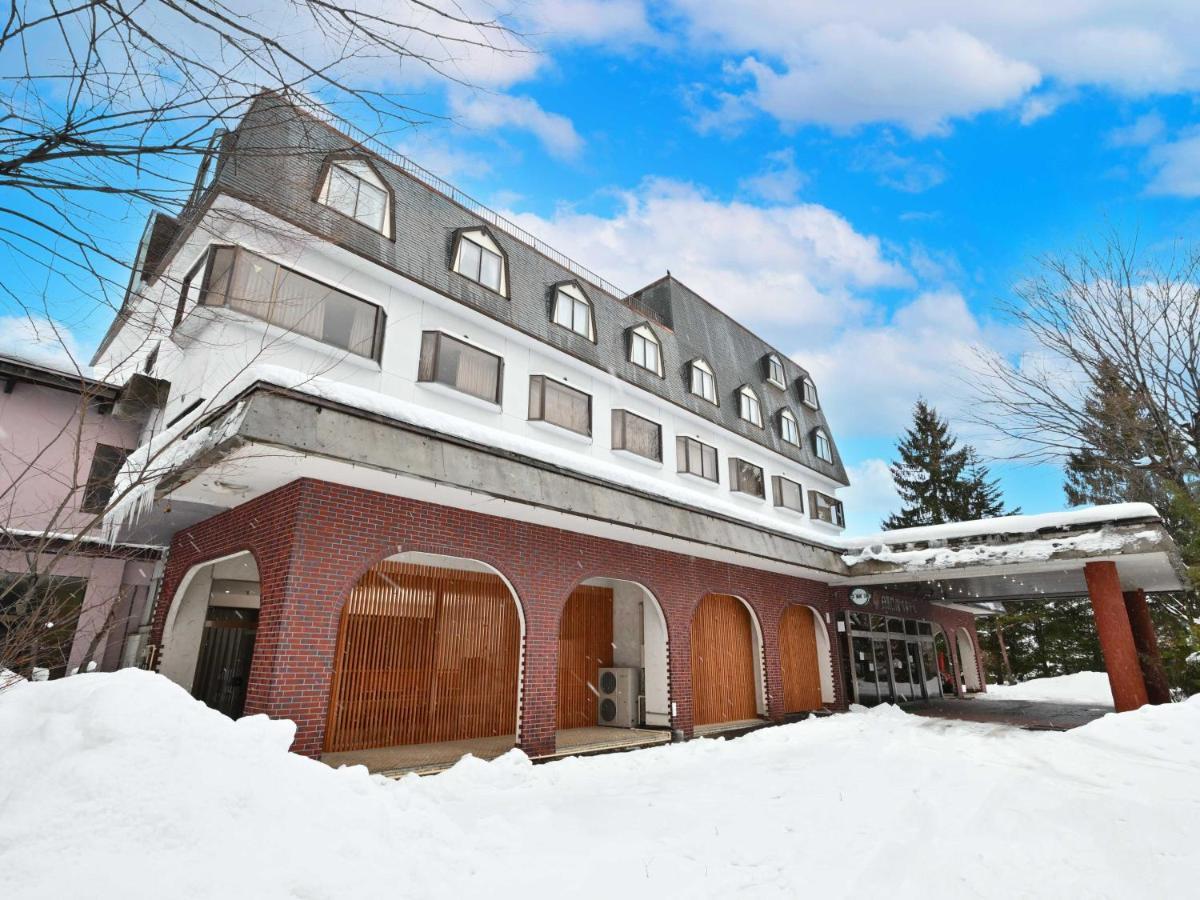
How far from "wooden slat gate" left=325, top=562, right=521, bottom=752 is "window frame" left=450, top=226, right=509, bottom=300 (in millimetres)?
5461

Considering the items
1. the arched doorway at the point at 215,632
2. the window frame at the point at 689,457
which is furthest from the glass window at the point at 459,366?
the window frame at the point at 689,457

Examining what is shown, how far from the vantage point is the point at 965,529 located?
13172 mm

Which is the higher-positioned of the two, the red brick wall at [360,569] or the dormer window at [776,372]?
the dormer window at [776,372]

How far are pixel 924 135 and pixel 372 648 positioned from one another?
12017 mm

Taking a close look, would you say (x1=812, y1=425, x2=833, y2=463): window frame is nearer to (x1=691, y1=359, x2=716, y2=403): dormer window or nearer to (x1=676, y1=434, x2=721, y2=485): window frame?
(x1=691, y1=359, x2=716, y2=403): dormer window

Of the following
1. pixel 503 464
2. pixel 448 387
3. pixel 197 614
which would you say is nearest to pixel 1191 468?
pixel 503 464

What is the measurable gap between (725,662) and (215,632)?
1024 cm

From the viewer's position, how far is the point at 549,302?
13008 millimetres

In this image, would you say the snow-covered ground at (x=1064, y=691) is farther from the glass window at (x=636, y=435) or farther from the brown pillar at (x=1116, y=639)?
the glass window at (x=636, y=435)

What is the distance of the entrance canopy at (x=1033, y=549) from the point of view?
1127 centimetres

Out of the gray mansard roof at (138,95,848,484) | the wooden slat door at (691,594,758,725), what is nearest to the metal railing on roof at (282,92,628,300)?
the gray mansard roof at (138,95,848,484)

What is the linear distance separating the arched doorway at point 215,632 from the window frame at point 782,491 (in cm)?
1341

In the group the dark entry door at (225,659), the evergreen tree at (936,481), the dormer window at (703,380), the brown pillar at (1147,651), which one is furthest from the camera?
the evergreen tree at (936,481)

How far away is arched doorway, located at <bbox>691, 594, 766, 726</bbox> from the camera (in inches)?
495
